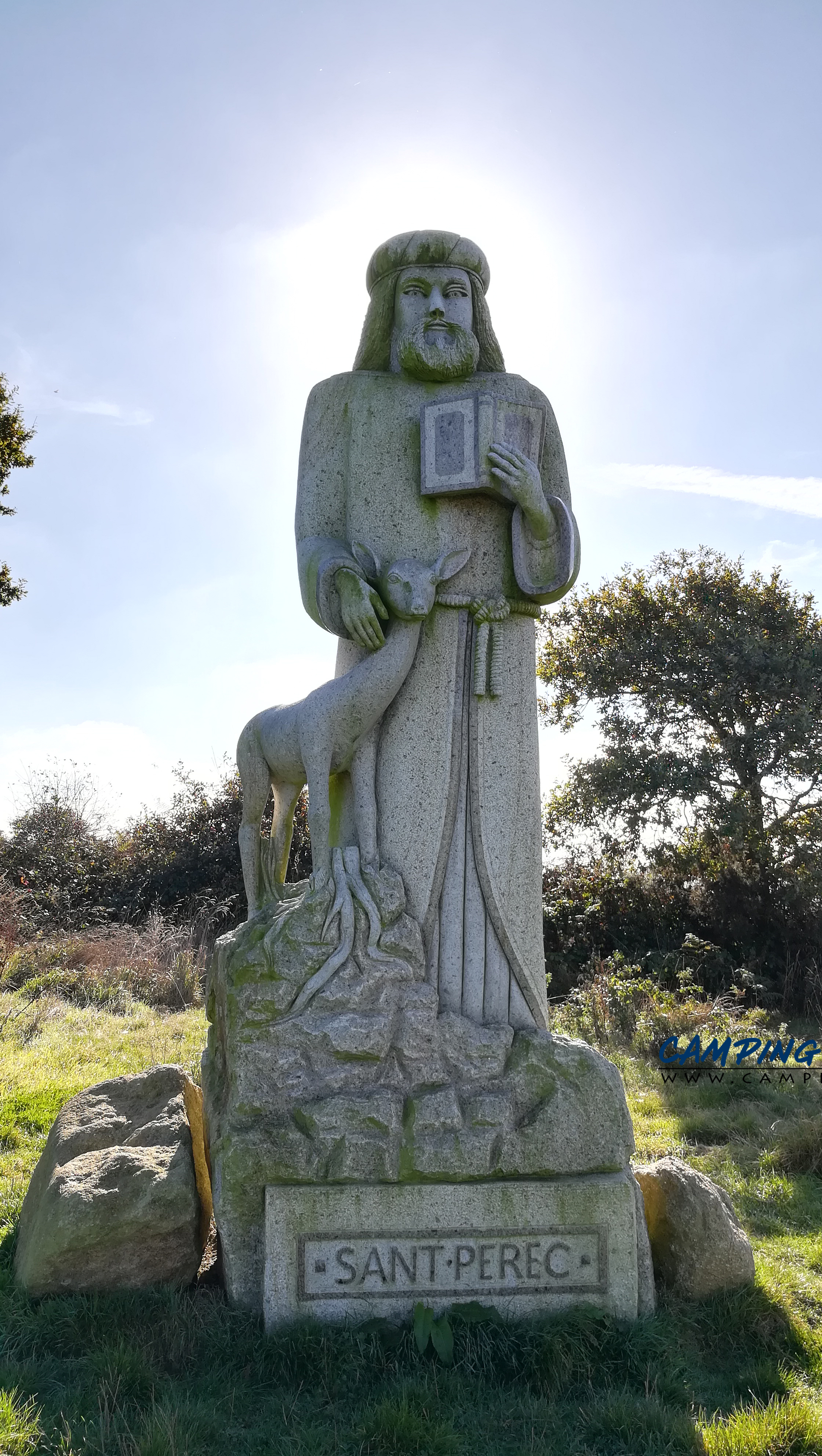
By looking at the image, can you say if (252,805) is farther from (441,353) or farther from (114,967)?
(114,967)

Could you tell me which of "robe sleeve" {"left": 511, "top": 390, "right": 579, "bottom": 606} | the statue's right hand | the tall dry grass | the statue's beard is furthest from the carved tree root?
the tall dry grass

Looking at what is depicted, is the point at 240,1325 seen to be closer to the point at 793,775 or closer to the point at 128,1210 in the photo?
the point at 128,1210

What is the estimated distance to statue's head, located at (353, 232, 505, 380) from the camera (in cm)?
420

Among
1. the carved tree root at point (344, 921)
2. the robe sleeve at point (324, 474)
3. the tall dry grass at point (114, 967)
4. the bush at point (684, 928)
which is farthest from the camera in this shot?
the bush at point (684, 928)

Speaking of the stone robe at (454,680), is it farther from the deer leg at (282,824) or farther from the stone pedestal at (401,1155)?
the deer leg at (282,824)

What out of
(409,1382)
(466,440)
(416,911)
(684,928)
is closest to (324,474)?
(466,440)

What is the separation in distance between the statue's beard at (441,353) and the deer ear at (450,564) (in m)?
0.78

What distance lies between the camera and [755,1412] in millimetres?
2908

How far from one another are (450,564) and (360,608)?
0.43 m

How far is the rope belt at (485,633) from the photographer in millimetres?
4004

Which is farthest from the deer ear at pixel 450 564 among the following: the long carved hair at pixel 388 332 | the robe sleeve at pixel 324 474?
the long carved hair at pixel 388 332

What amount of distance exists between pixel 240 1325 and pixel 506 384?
3.63 m

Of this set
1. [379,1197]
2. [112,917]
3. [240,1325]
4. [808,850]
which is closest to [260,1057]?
[379,1197]

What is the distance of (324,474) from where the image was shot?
14.0 feet
